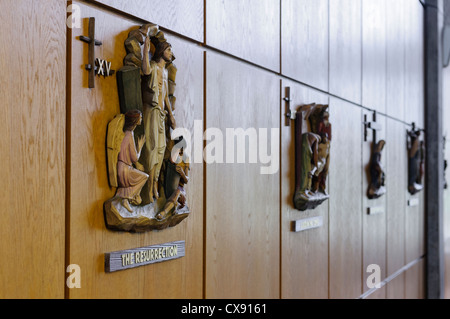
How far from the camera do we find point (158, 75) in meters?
2.34

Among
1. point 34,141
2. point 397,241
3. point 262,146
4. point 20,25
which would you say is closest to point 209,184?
point 262,146

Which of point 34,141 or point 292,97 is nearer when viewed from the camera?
point 34,141

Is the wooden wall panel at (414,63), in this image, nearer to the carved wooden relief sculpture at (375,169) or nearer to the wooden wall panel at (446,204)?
the wooden wall panel at (446,204)


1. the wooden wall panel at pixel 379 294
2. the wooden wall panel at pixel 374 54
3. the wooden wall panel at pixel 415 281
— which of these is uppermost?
the wooden wall panel at pixel 374 54

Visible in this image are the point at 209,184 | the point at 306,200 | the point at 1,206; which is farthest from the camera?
the point at 306,200

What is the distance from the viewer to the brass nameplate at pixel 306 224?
376cm

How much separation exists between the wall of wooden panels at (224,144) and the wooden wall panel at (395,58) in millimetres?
145

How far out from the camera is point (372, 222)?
18.0ft

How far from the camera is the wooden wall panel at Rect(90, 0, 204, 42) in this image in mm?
2297

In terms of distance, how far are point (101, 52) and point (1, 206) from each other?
747 millimetres

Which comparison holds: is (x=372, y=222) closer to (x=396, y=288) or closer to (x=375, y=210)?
(x=375, y=210)

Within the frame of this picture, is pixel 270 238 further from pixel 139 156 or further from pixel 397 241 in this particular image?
pixel 397 241

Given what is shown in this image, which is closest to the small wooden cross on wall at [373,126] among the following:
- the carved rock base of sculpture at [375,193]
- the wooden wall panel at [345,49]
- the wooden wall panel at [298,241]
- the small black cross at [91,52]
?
the wooden wall panel at [345,49]
